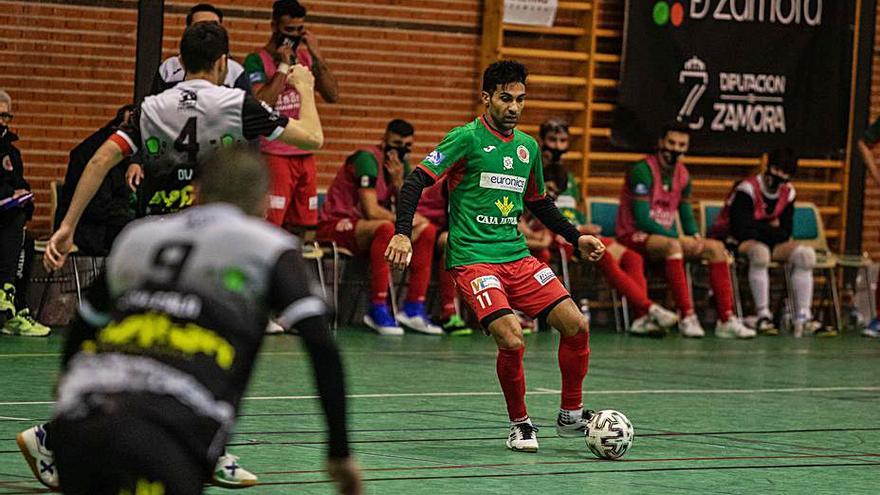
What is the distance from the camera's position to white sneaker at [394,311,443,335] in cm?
1284

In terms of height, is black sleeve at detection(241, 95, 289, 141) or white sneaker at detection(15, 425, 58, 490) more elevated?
black sleeve at detection(241, 95, 289, 141)

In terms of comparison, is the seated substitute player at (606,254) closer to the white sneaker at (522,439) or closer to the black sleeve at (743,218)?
the black sleeve at (743,218)

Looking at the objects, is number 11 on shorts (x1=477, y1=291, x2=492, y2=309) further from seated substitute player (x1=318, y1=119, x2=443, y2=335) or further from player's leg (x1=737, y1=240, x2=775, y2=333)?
player's leg (x1=737, y1=240, x2=775, y2=333)

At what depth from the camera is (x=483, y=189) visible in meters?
7.34

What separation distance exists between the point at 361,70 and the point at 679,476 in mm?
8163

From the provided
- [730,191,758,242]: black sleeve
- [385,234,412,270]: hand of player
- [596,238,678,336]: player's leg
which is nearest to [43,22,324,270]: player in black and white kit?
[385,234,412,270]: hand of player

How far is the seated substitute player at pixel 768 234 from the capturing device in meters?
14.4

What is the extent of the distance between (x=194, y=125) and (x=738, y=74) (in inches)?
421

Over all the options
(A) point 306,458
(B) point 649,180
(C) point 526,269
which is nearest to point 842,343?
(B) point 649,180

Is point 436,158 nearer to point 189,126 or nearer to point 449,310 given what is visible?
point 189,126

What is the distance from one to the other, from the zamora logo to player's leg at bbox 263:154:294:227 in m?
4.90

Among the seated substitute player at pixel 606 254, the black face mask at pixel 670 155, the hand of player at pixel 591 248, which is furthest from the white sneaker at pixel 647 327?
the hand of player at pixel 591 248

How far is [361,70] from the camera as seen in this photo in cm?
1392

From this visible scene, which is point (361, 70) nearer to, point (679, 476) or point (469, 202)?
point (469, 202)
